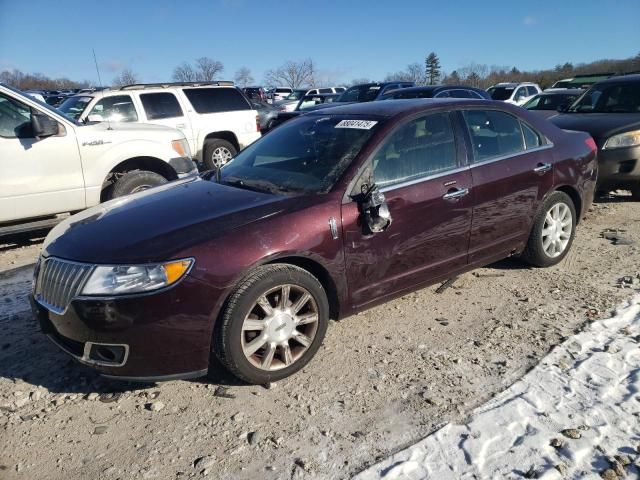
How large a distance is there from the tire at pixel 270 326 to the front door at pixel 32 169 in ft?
12.4

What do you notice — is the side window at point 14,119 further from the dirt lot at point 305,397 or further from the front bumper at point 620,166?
the front bumper at point 620,166

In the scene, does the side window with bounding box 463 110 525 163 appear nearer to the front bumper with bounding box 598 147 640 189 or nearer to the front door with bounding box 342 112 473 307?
the front door with bounding box 342 112 473 307

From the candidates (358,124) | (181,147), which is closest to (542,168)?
(358,124)

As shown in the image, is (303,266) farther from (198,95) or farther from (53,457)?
(198,95)

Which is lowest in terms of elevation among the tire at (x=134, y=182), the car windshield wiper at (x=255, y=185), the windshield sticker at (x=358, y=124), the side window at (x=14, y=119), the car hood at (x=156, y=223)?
the tire at (x=134, y=182)

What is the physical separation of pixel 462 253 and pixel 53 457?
299 centimetres

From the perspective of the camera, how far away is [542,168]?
4.47 meters

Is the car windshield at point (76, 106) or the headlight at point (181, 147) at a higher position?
the car windshield at point (76, 106)

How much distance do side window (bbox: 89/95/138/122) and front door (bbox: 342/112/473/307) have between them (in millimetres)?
7195

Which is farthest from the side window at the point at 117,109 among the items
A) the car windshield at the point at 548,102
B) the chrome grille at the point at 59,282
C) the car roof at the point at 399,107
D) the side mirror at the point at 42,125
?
the car windshield at the point at 548,102

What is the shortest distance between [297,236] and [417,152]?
1.25m

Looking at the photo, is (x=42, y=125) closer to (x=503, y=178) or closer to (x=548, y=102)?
(x=503, y=178)

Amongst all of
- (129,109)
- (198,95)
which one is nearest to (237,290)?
(129,109)

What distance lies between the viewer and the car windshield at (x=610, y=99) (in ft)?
25.0
